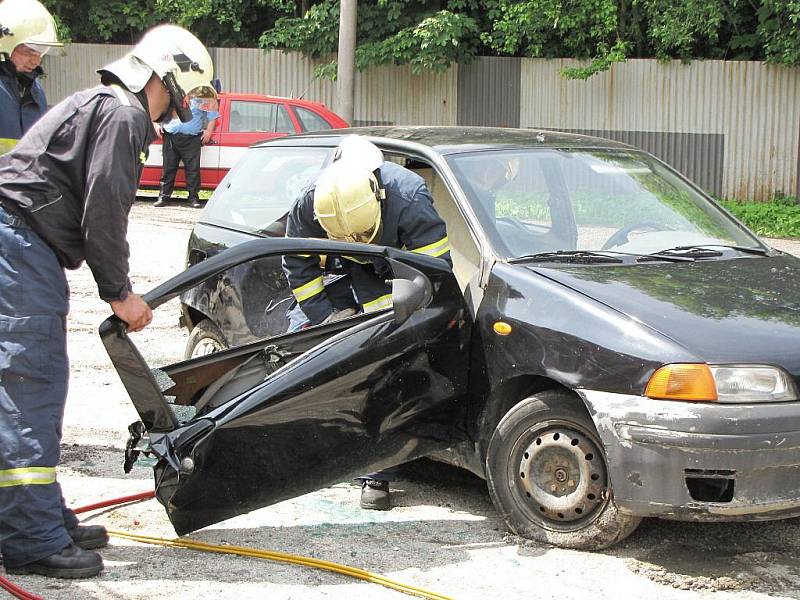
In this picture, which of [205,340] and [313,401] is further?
[205,340]

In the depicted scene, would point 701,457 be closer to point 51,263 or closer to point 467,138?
point 467,138

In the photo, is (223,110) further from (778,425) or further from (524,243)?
(778,425)

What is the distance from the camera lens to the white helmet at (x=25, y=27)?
4.99m

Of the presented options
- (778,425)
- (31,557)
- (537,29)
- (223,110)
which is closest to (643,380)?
(778,425)

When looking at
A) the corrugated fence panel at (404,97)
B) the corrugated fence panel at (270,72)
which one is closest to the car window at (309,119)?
the corrugated fence panel at (404,97)

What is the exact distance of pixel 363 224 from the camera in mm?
4594

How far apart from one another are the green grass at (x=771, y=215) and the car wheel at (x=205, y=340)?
10.1 metres

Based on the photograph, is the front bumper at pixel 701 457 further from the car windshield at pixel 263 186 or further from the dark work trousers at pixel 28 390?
the car windshield at pixel 263 186

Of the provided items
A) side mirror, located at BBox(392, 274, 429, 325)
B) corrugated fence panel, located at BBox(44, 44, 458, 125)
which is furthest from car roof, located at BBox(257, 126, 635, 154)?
corrugated fence panel, located at BBox(44, 44, 458, 125)

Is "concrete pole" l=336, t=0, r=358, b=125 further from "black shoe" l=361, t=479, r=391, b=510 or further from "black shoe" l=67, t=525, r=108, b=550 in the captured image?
"black shoe" l=67, t=525, r=108, b=550

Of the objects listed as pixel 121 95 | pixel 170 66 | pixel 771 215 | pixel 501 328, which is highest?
pixel 170 66

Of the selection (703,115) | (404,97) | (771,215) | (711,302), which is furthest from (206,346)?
(404,97)

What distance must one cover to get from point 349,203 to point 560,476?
54.7 inches

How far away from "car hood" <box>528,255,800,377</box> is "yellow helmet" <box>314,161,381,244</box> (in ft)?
2.34
